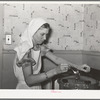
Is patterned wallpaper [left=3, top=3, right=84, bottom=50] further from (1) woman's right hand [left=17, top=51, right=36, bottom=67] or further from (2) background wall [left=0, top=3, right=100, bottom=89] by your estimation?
(1) woman's right hand [left=17, top=51, right=36, bottom=67]

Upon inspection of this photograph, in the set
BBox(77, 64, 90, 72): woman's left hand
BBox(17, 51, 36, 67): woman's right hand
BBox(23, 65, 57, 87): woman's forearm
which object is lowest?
BBox(23, 65, 57, 87): woman's forearm

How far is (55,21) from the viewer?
5.04 feet

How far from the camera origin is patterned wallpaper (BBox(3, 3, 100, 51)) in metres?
1.48

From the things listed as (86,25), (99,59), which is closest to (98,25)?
(86,25)

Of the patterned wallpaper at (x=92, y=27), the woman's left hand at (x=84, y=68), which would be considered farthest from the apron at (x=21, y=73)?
the patterned wallpaper at (x=92, y=27)

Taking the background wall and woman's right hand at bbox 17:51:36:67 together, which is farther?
the background wall

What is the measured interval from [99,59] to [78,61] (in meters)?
0.23

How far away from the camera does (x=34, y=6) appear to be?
1.50 m

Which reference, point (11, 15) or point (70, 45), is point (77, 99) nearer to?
point (70, 45)

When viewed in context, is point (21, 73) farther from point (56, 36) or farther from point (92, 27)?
point (92, 27)

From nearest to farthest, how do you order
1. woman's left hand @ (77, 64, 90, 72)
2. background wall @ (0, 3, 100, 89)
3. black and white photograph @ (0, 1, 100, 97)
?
woman's left hand @ (77, 64, 90, 72) < black and white photograph @ (0, 1, 100, 97) < background wall @ (0, 3, 100, 89)

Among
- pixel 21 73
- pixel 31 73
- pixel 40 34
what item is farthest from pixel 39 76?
pixel 40 34

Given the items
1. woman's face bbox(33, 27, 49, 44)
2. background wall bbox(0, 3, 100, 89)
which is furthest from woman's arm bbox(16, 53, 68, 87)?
background wall bbox(0, 3, 100, 89)

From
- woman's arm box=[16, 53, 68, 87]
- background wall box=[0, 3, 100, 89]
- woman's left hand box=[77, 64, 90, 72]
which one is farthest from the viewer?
background wall box=[0, 3, 100, 89]
